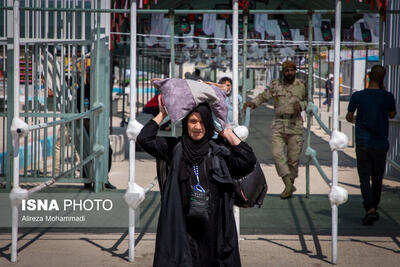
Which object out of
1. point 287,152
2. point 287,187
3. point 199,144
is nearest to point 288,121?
point 287,152

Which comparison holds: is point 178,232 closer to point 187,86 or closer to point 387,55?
point 187,86

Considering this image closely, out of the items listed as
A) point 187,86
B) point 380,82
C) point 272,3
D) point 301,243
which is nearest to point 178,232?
point 187,86

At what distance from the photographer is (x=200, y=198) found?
382cm

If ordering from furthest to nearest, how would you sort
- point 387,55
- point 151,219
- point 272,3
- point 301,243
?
point 272,3, point 387,55, point 151,219, point 301,243

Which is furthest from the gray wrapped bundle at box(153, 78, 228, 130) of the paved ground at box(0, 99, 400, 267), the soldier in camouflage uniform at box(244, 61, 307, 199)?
the soldier in camouflage uniform at box(244, 61, 307, 199)

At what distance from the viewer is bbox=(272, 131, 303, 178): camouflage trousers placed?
780 cm

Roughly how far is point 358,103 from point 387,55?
2.63m

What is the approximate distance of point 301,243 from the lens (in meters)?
5.86

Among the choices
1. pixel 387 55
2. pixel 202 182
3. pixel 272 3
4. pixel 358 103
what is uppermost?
pixel 272 3

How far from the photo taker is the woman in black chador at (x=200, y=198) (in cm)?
385

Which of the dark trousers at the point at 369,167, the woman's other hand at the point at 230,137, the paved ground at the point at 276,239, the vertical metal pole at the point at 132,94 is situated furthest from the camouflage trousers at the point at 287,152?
the woman's other hand at the point at 230,137

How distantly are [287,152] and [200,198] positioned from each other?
4221 mm

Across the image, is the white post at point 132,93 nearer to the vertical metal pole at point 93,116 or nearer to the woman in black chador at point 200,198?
the woman in black chador at point 200,198

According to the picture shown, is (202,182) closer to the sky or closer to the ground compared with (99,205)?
closer to the sky
